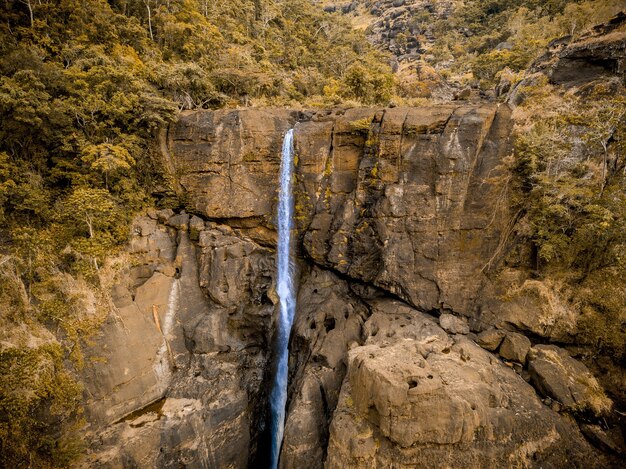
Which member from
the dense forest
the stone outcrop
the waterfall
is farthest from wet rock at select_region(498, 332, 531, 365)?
the waterfall

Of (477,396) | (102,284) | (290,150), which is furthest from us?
(290,150)

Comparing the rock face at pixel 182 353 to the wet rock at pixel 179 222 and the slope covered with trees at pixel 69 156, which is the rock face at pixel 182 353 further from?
the slope covered with trees at pixel 69 156

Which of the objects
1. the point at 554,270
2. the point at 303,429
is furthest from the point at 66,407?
the point at 554,270

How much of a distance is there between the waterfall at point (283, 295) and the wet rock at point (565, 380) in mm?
10652

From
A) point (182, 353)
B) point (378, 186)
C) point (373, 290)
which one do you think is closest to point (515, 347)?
point (373, 290)

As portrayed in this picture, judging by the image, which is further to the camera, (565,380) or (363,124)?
(363,124)

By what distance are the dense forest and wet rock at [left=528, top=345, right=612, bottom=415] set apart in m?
1.42

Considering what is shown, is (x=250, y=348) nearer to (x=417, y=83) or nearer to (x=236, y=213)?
(x=236, y=213)

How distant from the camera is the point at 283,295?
17.3 meters

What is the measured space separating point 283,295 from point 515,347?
1094 centimetres

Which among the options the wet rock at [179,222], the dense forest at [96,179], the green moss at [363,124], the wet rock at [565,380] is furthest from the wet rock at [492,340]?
the wet rock at [179,222]

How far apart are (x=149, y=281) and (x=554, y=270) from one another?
18019 mm

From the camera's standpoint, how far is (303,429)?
11.2m

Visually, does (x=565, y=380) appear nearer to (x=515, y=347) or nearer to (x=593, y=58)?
(x=515, y=347)
